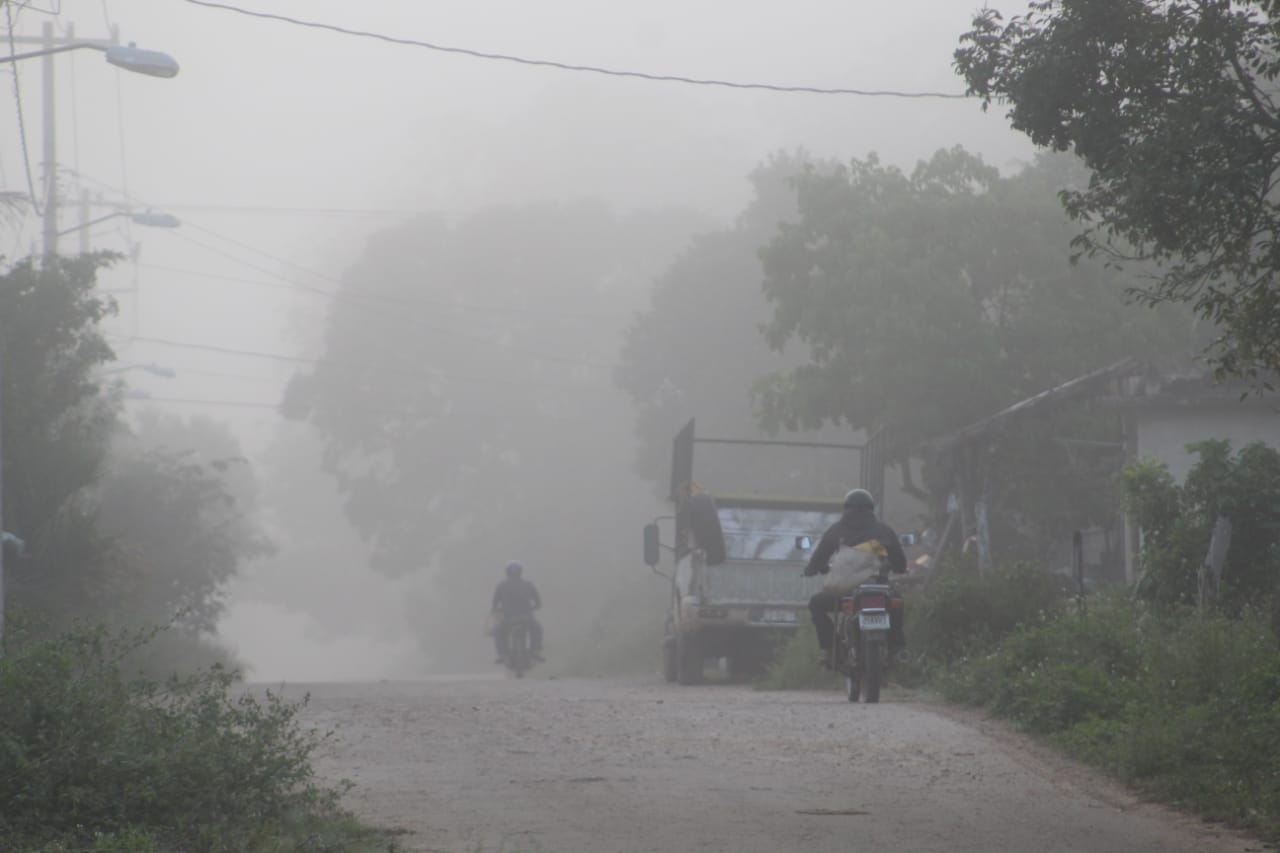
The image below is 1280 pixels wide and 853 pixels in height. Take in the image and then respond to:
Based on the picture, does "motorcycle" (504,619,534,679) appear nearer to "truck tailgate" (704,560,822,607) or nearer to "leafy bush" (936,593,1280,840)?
"truck tailgate" (704,560,822,607)

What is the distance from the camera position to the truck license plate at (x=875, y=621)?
14.4 m

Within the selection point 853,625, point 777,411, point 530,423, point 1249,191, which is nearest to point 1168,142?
point 1249,191

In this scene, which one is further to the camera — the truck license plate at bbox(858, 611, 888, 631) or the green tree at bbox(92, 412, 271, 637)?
the green tree at bbox(92, 412, 271, 637)

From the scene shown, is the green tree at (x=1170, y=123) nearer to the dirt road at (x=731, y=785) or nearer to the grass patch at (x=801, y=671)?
the dirt road at (x=731, y=785)

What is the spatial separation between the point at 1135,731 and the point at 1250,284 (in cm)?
270

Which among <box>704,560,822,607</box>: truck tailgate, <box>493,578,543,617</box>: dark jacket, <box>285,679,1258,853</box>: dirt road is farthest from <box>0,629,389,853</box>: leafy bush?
<box>493,578,543,617</box>: dark jacket

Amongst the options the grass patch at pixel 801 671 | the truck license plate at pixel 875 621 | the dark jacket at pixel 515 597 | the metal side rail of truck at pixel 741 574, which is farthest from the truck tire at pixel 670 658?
the truck license plate at pixel 875 621

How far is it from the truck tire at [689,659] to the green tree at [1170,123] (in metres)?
14.1

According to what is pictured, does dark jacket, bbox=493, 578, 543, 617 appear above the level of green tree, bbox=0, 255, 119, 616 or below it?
below

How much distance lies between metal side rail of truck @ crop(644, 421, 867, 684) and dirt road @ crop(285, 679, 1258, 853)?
28.5 feet

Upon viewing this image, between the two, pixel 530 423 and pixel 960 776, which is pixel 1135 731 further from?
pixel 530 423

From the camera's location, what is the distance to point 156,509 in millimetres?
34188

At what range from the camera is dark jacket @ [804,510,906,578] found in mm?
15000

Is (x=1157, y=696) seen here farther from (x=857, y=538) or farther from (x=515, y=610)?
(x=515, y=610)
